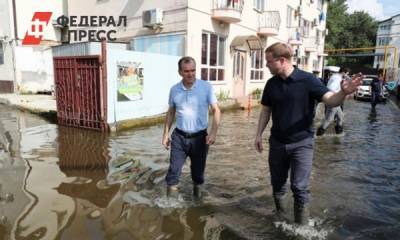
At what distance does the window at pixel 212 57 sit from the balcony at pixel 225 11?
89 cm

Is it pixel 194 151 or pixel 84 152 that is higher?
pixel 194 151

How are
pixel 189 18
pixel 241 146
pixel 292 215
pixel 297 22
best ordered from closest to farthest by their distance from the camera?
1. pixel 292 215
2. pixel 241 146
3. pixel 189 18
4. pixel 297 22

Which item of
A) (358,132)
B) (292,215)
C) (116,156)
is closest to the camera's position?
(292,215)

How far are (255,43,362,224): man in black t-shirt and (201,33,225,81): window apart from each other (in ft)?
39.3

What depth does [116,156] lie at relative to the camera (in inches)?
275

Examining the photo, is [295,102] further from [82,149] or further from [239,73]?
[239,73]

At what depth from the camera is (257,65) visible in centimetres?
2172

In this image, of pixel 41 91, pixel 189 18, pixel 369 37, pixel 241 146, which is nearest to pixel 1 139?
pixel 241 146

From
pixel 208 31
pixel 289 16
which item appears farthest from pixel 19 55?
pixel 289 16

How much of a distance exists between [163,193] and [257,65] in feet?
58.5

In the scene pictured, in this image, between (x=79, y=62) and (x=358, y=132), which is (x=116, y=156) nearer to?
(x=79, y=62)

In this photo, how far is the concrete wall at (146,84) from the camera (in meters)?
9.25

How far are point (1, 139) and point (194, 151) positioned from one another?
243 inches

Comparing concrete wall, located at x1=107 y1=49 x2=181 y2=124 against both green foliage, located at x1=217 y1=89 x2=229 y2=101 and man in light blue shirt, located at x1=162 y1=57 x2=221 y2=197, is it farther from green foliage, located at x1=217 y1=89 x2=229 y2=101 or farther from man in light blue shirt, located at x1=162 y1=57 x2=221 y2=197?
man in light blue shirt, located at x1=162 y1=57 x2=221 y2=197
